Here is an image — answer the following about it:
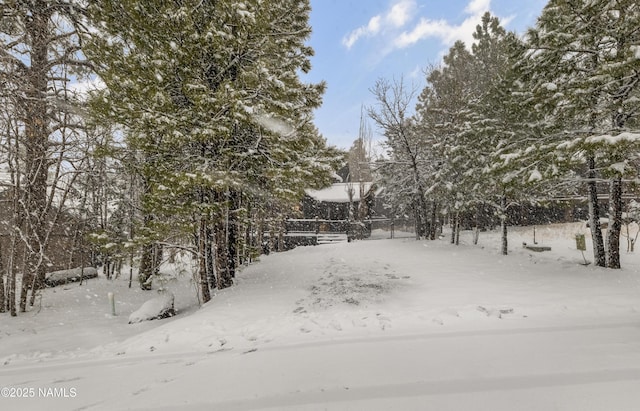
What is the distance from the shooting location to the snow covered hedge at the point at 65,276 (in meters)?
13.7

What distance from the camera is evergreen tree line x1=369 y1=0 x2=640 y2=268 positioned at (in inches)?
317

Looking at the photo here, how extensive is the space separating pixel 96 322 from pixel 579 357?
35.7ft

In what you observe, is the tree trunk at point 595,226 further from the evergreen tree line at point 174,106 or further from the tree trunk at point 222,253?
the tree trunk at point 222,253

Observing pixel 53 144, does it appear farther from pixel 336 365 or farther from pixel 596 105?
pixel 596 105

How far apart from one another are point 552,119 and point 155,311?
45.4ft

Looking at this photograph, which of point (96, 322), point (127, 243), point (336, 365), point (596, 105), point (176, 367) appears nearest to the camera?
point (336, 365)

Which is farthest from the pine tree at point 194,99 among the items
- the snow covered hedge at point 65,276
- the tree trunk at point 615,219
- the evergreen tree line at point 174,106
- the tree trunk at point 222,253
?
the tree trunk at point 615,219

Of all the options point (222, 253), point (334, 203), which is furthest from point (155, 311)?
point (334, 203)

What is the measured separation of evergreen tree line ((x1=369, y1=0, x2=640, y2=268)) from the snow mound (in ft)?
34.0

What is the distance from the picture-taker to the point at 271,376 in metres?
3.96

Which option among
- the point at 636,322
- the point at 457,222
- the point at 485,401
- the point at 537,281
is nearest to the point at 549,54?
the point at 537,281

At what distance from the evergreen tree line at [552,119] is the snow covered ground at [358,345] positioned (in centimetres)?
315

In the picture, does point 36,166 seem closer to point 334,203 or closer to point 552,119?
point 552,119

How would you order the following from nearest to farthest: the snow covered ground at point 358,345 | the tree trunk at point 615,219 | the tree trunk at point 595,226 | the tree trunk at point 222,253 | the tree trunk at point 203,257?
1. the snow covered ground at point 358,345
2. the tree trunk at point 203,257
3. the tree trunk at point 222,253
4. the tree trunk at point 615,219
5. the tree trunk at point 595,226
